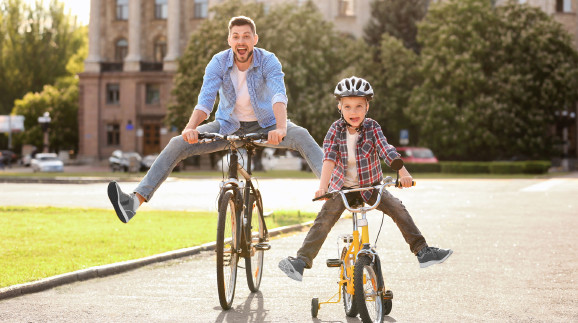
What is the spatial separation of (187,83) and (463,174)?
17927 mm

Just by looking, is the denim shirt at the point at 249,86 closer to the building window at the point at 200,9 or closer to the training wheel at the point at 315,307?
the training wheel at the point at 315,307

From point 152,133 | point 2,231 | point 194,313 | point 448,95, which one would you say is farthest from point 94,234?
point 152,133

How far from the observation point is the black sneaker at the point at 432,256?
20.6 feet

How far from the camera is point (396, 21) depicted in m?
63.3

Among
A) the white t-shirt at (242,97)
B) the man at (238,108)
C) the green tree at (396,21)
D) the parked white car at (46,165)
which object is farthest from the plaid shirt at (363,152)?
the green tree at (396,21)

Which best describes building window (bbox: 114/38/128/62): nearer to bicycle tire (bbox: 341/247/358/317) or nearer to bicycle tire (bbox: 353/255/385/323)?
bicycle tire (bbox: 341/247/358/317)

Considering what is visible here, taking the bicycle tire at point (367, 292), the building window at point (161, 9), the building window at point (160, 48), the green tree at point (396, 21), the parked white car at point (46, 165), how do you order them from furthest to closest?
the building window at point (161, 9) → the building window at point (160, 48) → the green tree at point (396, 21) → the parked white car at point (46, 165) → the bicycle tire at point (367, 292)

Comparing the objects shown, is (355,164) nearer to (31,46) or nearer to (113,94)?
(113,94)

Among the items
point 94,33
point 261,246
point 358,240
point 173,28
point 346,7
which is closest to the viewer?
point 358,240

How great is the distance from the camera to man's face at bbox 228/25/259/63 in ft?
23.3

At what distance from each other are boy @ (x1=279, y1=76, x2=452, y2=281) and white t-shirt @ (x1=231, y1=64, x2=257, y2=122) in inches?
43.7

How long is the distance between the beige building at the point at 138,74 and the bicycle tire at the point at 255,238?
58549 mm

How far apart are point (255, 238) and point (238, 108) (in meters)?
1.09

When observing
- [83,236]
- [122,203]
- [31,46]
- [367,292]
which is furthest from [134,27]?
[367,292]
